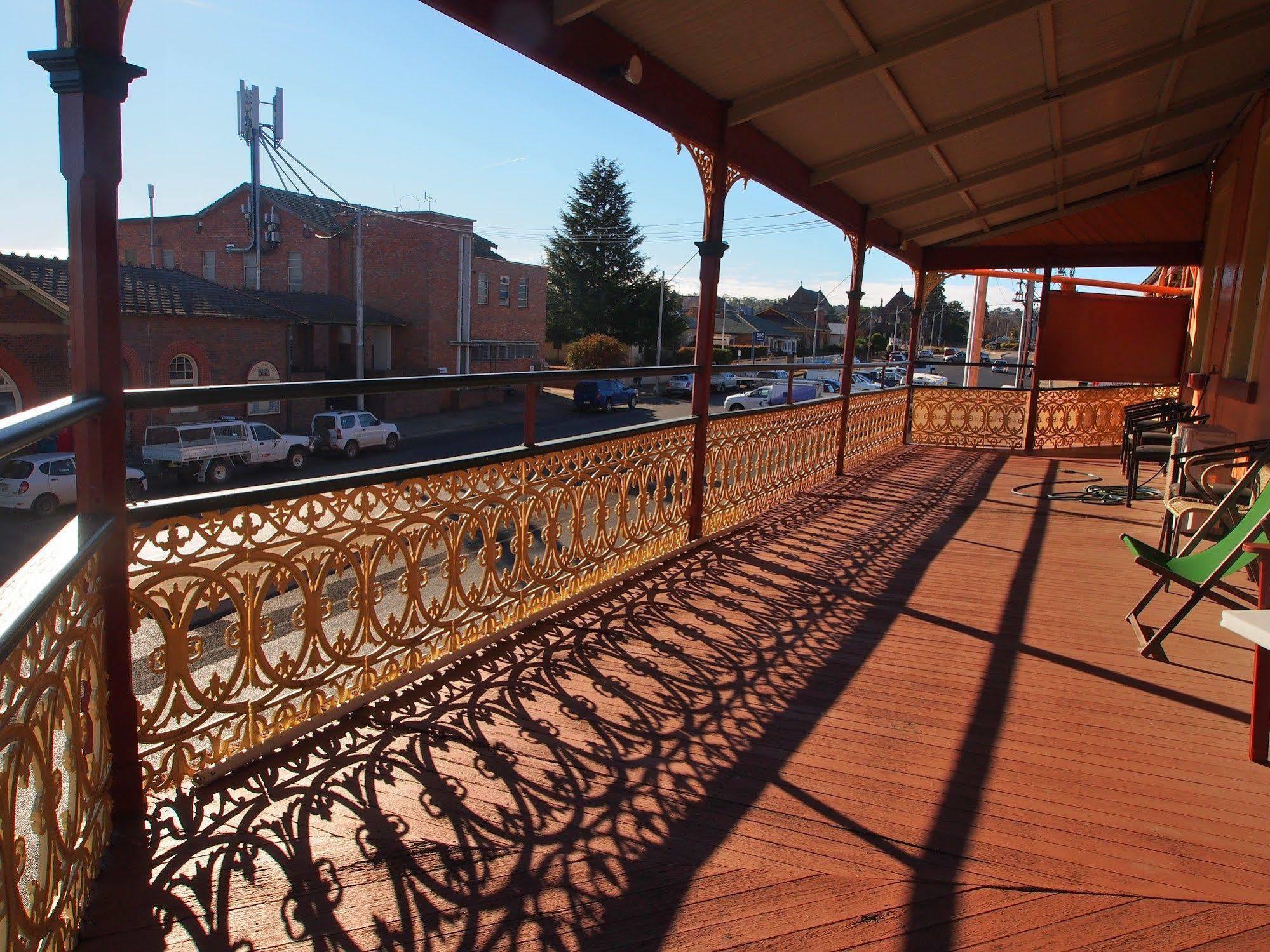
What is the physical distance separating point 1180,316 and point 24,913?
38.7 ft

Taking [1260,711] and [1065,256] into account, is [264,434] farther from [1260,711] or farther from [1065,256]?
[1260,711]

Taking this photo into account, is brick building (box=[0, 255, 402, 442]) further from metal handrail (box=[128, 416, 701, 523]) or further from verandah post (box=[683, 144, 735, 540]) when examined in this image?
verandah post (box=[683, 144, 735, 540])

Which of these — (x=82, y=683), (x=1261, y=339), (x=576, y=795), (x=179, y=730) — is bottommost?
(x=576, y=795)

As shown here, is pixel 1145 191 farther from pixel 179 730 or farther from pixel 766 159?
pixel 179 730

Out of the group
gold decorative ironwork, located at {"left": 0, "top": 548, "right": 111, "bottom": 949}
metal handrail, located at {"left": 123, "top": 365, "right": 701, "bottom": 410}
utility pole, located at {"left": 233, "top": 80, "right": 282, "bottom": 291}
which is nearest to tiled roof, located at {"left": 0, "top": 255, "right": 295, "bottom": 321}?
metal handrail, located at {"left": 123, "top": 365, "right": 701, "bottom": 410}

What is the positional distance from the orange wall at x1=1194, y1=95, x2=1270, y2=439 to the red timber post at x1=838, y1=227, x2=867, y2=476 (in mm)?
3101

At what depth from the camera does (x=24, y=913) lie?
141 centimetres

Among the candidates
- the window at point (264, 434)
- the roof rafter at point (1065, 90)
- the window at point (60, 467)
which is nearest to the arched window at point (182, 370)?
the window at point (264, 434)

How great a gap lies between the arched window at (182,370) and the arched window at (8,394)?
36.8 feet

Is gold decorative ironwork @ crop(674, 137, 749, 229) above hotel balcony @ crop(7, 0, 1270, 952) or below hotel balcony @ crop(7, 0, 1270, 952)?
above

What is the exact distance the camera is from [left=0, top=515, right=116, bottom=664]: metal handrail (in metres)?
1.30

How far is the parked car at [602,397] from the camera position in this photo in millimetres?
28072

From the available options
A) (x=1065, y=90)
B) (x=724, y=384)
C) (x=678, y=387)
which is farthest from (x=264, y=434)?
(x=678, y=387)

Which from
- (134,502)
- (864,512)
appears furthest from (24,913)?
(864,512)
